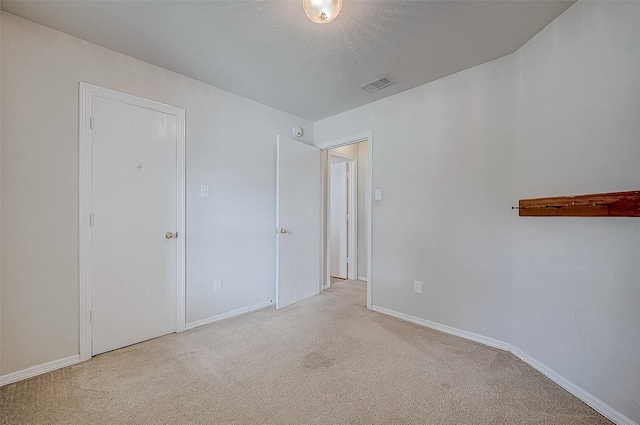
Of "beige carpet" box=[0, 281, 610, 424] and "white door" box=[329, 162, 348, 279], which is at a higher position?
"white door" box=[329, 162, 348, 279]

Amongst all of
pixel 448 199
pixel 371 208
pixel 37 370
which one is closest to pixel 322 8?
pixel 448 199

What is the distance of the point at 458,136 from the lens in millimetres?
2395

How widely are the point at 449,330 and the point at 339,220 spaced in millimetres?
2579

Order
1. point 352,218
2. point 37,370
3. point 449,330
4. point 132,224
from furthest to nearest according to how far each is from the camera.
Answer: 1. point 352,218
2. point 449,330
3. point 132,224
4. point 37,370

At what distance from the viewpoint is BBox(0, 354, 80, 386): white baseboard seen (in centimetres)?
168

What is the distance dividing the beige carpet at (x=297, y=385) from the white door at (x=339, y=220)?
2.23 meters

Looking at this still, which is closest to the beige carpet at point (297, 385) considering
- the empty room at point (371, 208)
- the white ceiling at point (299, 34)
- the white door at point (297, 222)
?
the empty room at point (371, 208)

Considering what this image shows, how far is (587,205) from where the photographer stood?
4.87 feet

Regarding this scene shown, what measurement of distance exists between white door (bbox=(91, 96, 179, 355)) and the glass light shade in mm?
1644

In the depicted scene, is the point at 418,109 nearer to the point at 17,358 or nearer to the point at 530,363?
the point at 530,363

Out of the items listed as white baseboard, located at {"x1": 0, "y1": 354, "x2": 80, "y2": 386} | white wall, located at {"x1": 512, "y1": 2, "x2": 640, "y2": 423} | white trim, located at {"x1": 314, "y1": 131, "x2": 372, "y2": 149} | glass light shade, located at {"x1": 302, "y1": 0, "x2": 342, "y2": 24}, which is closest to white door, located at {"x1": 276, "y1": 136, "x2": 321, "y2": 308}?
white trim, located at {"x1": 314, "y1": 131, "x2": 372, "y2": 149}

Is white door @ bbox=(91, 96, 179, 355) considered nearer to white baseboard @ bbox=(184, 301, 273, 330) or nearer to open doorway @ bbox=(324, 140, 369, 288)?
white baseboard @ bbox=(184, 301, 273, 330)

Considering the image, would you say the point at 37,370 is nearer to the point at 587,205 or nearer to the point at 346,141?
the point at 346,141

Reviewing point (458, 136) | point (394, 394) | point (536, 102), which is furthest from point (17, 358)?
point (536, 102)
